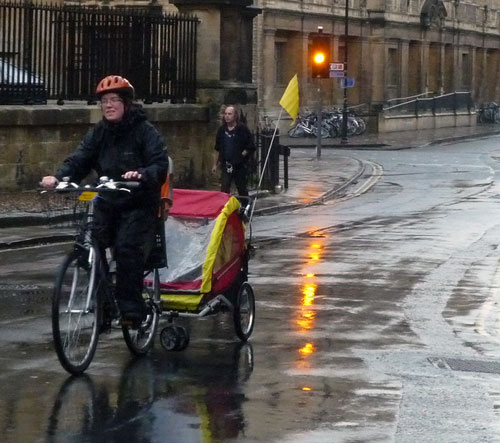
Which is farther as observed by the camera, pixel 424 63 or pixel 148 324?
pixel 424 63

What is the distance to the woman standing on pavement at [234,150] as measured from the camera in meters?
20.4

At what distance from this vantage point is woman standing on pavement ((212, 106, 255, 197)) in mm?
20438

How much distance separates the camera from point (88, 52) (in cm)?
2352

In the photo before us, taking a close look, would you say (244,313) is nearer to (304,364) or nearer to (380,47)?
(304,364)

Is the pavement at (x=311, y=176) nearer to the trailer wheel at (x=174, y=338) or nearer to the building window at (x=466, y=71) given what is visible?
the trailer wheel at (x=174, y=338)

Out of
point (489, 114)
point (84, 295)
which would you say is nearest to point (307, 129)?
point (489, 114)

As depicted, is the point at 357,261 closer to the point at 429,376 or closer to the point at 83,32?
the point at 429,376

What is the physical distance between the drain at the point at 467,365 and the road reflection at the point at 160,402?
1244mm

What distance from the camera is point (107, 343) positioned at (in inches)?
386

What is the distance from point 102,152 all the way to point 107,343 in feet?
4.94

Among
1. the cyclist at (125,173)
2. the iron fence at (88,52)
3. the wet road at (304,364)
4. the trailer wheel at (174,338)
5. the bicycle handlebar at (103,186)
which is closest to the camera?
the wet road at (304,364)

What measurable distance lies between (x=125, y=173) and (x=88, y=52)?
15049 mm

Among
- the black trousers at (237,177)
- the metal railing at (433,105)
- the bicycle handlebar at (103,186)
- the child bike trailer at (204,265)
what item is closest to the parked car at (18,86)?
the black trousers at (237,177)

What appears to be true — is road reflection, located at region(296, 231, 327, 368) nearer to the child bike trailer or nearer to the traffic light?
the child bike trailer
